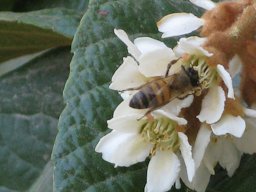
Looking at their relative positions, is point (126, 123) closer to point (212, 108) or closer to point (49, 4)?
point (212, 108)

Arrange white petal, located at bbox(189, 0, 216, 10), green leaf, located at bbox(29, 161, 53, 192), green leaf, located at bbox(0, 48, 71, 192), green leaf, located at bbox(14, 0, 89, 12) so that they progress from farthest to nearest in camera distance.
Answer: green leaf, located at bbox(14, 0, 89, 12) → green leaf, located at bbox(0, 48, 71, 192) → green leaf, located at bbox(29, 161, 53, 192) → white petal, located at bbox(189, 0, 216, 10)

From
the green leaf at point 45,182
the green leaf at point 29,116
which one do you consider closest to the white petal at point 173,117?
the green leaf at point 45,182

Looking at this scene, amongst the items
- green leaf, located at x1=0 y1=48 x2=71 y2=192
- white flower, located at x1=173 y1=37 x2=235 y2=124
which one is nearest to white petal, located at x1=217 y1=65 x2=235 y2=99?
white flower, located at x1=173 y1=37 x2=235 y2=124

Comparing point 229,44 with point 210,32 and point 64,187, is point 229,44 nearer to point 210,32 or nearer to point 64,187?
point 210,32

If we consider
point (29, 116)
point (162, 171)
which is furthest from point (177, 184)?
point (29, 116)

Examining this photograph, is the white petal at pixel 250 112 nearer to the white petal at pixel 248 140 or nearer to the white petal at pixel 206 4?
the white petal at pixel 248 140

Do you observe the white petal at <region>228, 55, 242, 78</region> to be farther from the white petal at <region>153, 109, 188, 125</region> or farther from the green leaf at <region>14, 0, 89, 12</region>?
the green leaf at <region>14, 0, 89, 12</region>
